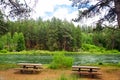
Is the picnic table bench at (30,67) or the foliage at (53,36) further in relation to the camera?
the foliage at (53,36)

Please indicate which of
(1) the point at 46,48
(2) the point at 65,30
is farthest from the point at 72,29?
(1) the point at 46,48

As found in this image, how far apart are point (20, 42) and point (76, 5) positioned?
238 ft

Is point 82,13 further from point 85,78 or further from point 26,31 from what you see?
point 26,31

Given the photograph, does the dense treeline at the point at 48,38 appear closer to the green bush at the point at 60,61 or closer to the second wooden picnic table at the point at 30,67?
the green bush at the point at 60,61

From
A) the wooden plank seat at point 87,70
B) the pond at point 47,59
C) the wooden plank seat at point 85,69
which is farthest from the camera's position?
the pond at point 47,59

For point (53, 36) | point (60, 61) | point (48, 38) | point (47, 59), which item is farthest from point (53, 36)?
point (60, 61)

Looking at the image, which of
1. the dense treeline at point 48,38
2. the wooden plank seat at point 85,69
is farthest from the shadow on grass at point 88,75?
the dense treeline at point 48,38

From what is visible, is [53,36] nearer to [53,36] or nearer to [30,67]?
[53,36]

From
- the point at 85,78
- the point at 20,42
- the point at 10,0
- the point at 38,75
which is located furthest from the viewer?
the point at 20,42

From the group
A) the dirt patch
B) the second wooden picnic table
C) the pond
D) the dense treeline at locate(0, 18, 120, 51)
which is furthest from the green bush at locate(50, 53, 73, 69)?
the dense treeline at locate(0, 18, 120, 51)

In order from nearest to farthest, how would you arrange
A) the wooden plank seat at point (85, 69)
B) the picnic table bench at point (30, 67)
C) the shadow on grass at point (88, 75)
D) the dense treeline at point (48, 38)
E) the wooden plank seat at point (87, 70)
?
the shadow on grass at point (88, 75)
the wooden plank seat at point (87, 70)
the wooden plank seat at point (85, 69)
the picnic table bench at point (30, 67)
the dense treeline at point (48, 38)

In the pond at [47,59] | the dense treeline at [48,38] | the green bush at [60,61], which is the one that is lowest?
the pond at [47,59]

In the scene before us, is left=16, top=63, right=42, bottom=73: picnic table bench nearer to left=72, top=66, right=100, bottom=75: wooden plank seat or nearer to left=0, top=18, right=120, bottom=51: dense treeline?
left=72, top=66, right=100, bottom=75: wooden plank seat

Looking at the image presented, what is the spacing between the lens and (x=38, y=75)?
15609mm
